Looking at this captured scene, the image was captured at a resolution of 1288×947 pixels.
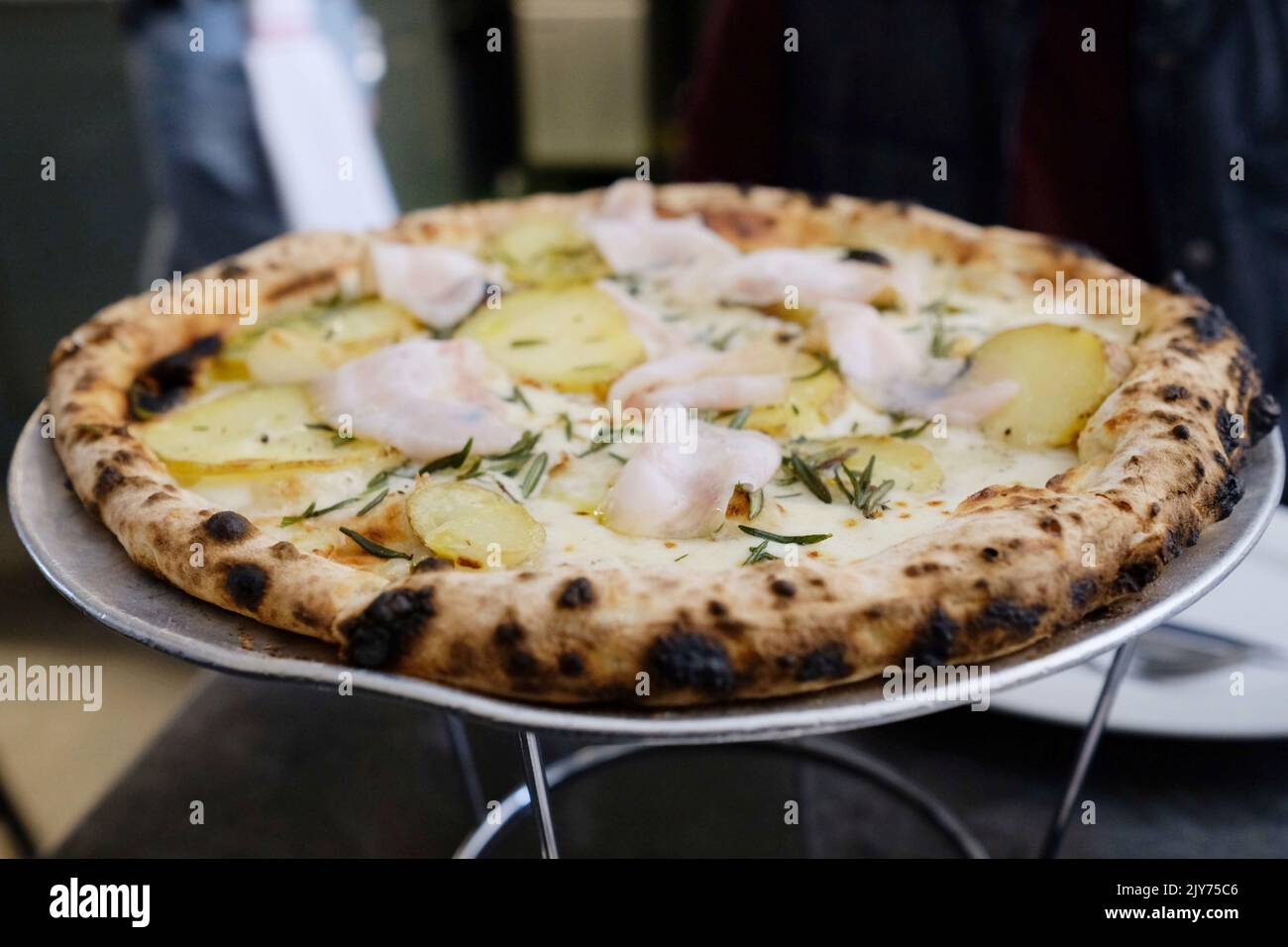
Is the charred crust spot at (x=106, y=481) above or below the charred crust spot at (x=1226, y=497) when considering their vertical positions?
above

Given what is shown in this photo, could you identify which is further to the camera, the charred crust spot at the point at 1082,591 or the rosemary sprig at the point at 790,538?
the rosemary sprig at the point at 790,538

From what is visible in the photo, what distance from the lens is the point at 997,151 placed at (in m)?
3.67

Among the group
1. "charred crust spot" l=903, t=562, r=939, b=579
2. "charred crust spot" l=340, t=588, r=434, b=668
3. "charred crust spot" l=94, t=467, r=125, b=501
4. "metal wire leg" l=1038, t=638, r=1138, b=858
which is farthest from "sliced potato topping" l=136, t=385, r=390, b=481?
"metal wire leg" l=1038, t=638, r=1138, b=858

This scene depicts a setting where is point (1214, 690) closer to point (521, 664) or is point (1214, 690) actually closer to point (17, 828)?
point (521, 664)

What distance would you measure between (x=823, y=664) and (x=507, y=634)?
13.5 inches

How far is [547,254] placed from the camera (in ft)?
8.36

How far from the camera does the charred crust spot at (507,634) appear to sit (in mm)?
1180

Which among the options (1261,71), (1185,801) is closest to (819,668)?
(1185,801)

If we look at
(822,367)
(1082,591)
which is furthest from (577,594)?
(822,367)

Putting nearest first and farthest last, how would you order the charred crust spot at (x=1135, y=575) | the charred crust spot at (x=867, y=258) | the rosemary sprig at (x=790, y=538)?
the charred crust spot at (x=1135, y=575), the rosemary sprig at (x=790, y=538), the charred crust spot at (x=867, y=258)

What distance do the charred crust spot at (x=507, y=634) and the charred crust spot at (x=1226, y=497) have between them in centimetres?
92

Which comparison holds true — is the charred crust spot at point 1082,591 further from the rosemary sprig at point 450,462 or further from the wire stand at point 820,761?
the rosemary sprig at point 450,462

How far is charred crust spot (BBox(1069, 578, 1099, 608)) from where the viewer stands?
125 centimetres

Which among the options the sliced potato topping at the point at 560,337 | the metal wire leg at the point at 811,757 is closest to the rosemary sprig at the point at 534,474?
the sliced potato topping at the point at 560,337
